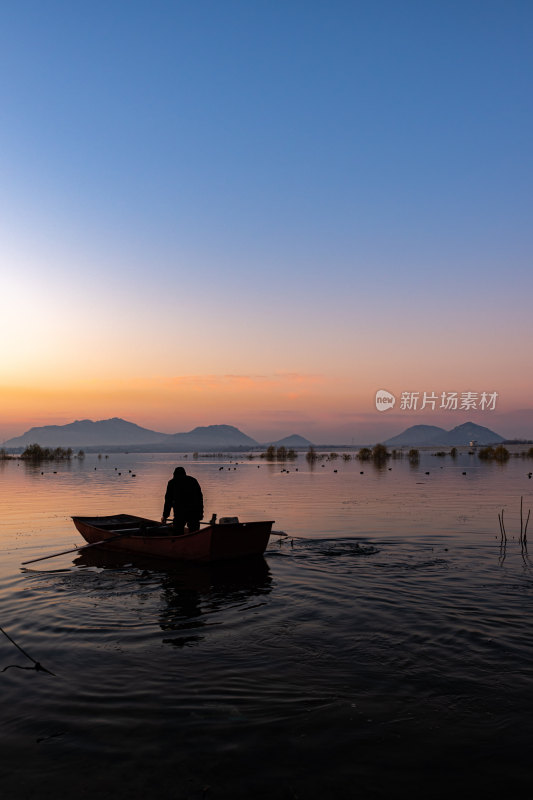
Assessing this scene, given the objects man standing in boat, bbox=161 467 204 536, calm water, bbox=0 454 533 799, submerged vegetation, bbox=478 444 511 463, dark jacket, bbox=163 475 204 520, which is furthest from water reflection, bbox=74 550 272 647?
submerged vegetation, bbox=478 444 511 463

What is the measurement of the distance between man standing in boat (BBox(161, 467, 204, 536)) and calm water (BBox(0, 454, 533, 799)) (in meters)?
1.55

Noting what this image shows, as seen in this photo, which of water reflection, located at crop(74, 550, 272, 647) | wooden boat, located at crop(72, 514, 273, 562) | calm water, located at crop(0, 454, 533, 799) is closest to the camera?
calm water, located at crop(0, 454, 533, 799)

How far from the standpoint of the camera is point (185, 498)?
668 inches

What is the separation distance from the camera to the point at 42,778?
5500mm

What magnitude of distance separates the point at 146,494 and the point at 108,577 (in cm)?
2514

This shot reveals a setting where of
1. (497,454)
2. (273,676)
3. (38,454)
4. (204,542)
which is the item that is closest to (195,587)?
(204,542)

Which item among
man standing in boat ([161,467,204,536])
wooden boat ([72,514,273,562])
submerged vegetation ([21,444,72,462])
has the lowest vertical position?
submerged vegetation ([21,444,72,462])

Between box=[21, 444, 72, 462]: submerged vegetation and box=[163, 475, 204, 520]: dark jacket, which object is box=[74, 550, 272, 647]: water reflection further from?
box=[21, 444, 72, 462]: submerged vegetation

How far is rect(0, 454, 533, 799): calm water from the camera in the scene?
18.4 feet

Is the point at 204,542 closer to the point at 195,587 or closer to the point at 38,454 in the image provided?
the point at 195,587

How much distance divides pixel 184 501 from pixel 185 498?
10cm

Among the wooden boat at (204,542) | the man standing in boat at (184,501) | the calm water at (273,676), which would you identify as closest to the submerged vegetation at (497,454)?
the calm water at (273,676)

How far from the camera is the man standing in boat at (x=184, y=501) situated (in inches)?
666

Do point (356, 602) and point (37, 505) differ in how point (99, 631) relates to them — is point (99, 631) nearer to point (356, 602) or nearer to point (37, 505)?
point (356, 602)
